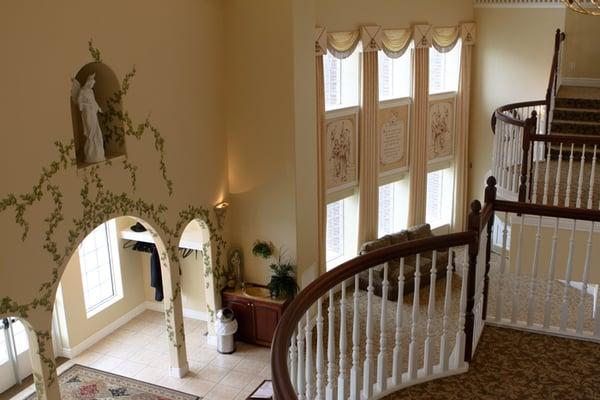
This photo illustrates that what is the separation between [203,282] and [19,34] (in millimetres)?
5588

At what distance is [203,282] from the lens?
11.0 m

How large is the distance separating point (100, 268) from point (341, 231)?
4464 millimetres

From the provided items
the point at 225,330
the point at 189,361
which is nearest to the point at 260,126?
the point at 225,330

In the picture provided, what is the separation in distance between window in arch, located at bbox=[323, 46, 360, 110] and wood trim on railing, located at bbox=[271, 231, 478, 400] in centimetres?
714

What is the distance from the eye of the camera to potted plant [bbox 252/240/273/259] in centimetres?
1018

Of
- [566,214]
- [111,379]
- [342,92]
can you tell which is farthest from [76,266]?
[566,214]

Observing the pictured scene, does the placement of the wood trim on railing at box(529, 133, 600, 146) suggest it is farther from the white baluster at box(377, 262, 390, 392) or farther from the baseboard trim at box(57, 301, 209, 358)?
the baseboard trim at box(57, 301, 209, 358)

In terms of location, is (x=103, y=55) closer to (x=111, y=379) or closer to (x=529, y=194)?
(x=111, y=379)

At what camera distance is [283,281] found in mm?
10055

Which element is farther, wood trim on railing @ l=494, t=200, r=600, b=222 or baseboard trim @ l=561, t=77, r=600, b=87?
baseboard trim @ l=561, t=77, r=600, b=87

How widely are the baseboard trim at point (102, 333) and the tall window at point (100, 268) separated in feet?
1.20

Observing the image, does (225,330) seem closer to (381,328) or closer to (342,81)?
(342,81)

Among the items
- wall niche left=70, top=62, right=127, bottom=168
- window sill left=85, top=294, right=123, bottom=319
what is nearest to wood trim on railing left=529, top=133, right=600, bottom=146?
wall niche left=70, top=62, right=127, bottom=168

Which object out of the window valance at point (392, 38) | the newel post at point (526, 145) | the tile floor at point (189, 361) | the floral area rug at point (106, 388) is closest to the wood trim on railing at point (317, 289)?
the newel post at point (526, 145)
